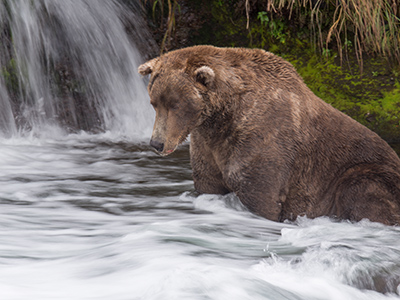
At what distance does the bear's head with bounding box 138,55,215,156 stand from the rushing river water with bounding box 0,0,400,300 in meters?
0.65

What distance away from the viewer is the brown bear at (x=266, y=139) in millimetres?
3924

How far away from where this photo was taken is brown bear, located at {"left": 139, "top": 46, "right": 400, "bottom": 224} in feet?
12.9

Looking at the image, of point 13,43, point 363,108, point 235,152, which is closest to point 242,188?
point 235,152

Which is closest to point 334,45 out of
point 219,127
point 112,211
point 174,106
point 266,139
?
point 266,139

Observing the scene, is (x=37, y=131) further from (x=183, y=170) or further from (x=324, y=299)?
(x=324, y=299)

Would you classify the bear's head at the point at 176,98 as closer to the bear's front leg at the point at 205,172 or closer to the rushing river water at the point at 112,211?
the bear's front leg at the point at 205,172

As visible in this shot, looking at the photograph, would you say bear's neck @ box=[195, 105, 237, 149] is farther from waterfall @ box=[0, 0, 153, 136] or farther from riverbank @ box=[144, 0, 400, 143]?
waterfall @ box=[0, 0, 153, 136]

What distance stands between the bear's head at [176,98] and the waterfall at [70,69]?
3.91 metres

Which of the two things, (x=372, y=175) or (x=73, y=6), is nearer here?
(x=372, y=175)

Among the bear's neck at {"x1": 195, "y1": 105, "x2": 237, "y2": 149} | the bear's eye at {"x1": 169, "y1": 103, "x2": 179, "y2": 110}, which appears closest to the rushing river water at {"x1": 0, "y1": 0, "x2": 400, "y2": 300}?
the bear's neck at {"x1": 195, "y1": 105, "x2": 237, "y2": 149}

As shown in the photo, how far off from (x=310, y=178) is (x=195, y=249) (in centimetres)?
157

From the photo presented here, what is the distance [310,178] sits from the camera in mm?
4426

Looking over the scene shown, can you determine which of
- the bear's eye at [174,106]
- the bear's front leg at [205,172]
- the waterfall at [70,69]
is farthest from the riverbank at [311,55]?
the bear's eye at [174,106]

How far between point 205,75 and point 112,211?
1.39m
